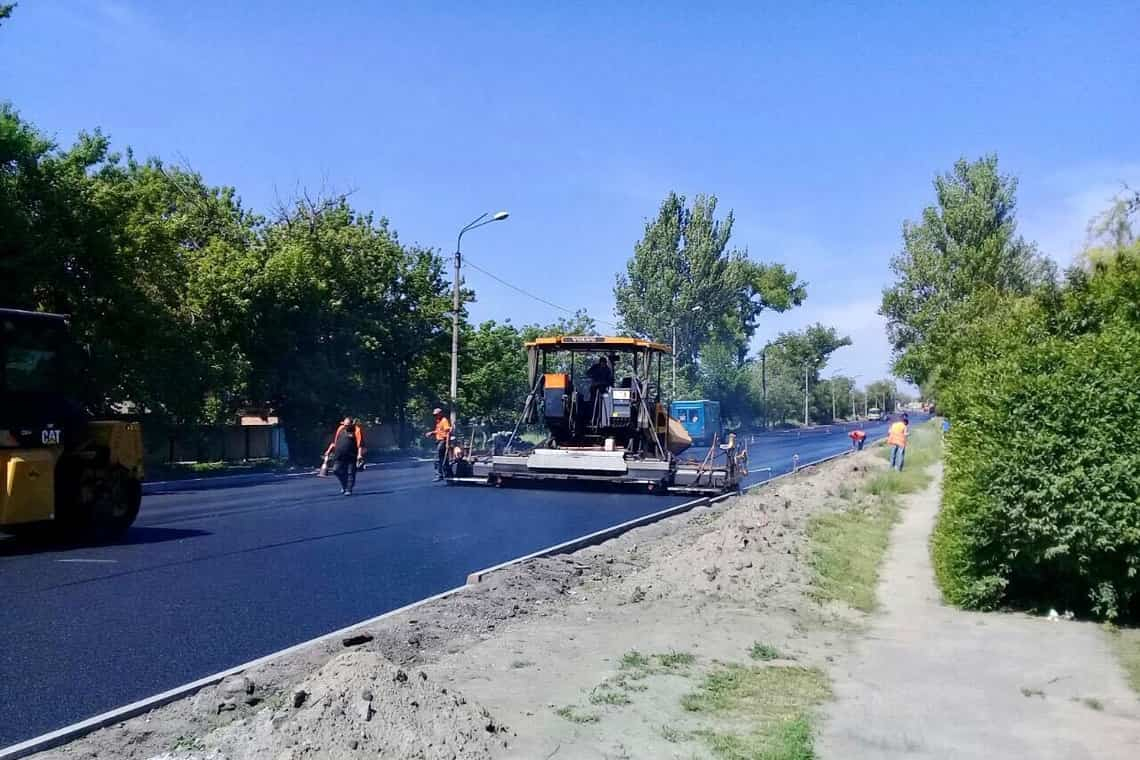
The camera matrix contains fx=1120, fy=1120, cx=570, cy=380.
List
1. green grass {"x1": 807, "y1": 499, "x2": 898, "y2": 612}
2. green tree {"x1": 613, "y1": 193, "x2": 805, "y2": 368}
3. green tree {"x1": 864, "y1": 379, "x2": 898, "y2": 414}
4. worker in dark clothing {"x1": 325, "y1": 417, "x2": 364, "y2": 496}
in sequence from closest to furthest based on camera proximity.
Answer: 1. green grass {"x1": 807, "y1": 499, "x2": 898, "y2": 612}
2. worker in dark clothing {"x1": 325, "y1": 417, "x2": 364, "y2": 496}
3. green tree {"x1": 613, "y1": 193, "x2": 805, "y2": 368}
4. green tree {"x1": 864, "y1": 379, "x2": 898, "y2": 414}

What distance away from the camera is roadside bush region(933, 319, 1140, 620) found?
9320 millimetres

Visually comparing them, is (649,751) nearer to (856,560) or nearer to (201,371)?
(856,560)

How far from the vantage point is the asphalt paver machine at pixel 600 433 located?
2330 cm

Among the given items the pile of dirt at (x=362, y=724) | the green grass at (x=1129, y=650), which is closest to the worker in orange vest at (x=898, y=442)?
the green grass at (x=1129, y=650)

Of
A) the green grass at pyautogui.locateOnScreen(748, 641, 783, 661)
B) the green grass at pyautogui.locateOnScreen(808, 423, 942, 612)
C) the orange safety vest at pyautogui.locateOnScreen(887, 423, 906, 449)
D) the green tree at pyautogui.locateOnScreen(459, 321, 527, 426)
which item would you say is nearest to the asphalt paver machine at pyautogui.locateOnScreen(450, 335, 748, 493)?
the green grass at pyautogui.locateOnScreen(808, 423, 942, 612)

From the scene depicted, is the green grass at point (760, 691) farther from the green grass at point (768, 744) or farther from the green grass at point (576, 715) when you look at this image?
the green grass at point (576, 715)

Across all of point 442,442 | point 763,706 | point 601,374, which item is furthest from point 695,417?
point 763,706

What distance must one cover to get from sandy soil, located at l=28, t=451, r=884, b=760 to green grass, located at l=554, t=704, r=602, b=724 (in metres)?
0.02

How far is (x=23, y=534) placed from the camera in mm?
14852

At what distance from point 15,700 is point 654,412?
18360 millimetres

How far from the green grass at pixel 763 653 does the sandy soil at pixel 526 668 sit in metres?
0.08

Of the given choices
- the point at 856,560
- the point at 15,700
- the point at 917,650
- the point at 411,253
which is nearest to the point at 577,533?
the point at 856,560

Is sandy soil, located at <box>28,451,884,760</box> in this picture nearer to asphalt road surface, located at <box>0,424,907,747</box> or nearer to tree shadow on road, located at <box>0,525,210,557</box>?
asphalt road surface, located at <box>0,424,907,747</box>

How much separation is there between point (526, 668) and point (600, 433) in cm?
1686
